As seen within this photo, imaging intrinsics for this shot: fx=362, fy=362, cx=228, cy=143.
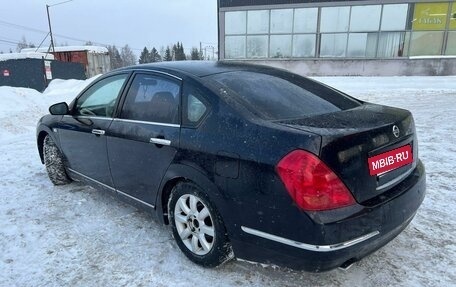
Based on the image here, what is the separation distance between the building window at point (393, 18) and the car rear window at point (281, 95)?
66.6 ft

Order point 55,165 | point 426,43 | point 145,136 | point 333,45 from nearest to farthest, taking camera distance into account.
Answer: point 145,136 < point 55,165 < point 426,43 < point 333,45

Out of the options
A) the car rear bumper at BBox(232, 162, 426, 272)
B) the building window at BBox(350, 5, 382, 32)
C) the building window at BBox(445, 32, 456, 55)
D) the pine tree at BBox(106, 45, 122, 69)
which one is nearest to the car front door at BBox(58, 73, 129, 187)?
the car rear bumper at BBox(232, 162, 426, 272)

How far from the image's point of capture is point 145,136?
3.10 m

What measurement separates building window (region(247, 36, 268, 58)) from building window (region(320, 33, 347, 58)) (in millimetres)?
3412

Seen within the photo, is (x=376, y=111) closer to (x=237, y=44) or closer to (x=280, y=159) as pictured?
(x=280, y=159)

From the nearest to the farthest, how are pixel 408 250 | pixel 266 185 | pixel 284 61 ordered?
pixel 266 185 < pixel 408 250 < pixel 284 61

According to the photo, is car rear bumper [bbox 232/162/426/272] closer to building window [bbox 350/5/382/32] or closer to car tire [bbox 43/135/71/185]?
car tire [bbox 43/135/71/185]

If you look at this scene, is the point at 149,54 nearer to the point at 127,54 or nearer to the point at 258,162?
the point at 127,54

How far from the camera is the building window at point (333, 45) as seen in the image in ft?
70.7

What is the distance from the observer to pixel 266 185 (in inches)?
89.0

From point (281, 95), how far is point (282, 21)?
2056 cm

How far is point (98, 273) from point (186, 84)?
1.62m

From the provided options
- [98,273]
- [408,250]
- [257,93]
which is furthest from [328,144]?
[98,273]

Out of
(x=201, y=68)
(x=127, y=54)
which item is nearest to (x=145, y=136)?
(x=201, y=68)
